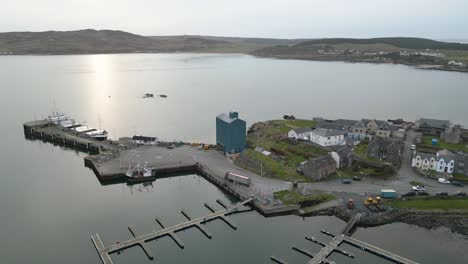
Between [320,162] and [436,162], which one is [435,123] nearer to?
[436,162]

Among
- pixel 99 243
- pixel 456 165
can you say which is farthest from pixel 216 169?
pixel 456 165

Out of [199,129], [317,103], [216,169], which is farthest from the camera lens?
[317,103]

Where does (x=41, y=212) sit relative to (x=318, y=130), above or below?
below

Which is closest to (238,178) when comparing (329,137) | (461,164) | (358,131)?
(329,137)

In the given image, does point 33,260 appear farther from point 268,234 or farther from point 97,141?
point 97,141

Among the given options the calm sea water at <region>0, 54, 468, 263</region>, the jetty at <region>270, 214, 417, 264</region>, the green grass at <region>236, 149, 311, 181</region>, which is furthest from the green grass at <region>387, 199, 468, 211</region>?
the green grass at <region>236, 149, 311, 181</region>

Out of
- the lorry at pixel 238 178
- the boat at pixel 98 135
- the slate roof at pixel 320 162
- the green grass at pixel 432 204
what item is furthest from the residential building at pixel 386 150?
the boat at pixel 98 135

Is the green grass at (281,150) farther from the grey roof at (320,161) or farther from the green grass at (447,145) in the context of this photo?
the green grass at (447,145)
